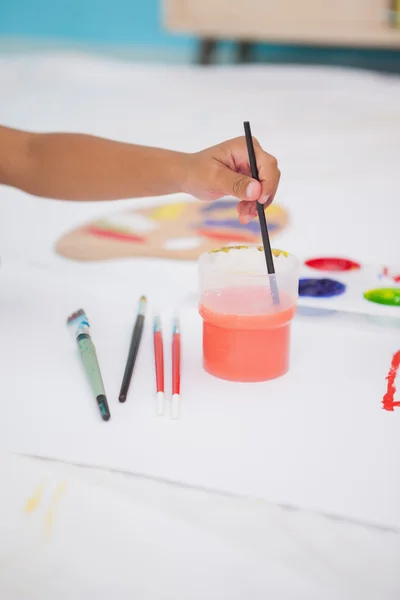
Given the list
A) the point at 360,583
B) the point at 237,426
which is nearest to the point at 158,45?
the point at 237,426

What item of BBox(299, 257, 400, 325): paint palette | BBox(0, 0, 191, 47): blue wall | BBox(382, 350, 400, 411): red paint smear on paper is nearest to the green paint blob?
BBox(299, 257, 400, 325): paint palette

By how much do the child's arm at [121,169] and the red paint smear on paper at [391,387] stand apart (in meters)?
0.17

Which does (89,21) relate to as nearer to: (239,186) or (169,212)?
(169,212)

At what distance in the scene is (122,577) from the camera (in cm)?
37

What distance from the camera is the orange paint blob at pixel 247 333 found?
22.4 inches

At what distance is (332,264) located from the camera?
2.75 ft

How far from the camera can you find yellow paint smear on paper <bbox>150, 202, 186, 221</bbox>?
1038 millimetres

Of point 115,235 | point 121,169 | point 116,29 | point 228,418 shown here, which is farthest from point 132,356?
point 116,29

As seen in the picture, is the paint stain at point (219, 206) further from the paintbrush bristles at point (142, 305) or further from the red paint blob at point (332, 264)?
the paintbrush bristles at point (142, 305)

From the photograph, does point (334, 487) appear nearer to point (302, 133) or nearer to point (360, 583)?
point (360, 583)

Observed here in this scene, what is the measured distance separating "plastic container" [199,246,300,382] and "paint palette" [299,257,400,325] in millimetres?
134

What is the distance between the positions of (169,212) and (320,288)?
37 centimetres

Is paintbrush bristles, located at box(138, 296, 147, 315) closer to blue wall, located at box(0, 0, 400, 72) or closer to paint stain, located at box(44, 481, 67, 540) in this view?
paint stain, located at box(44, 481, 67, 540)

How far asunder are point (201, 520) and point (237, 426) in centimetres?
11
